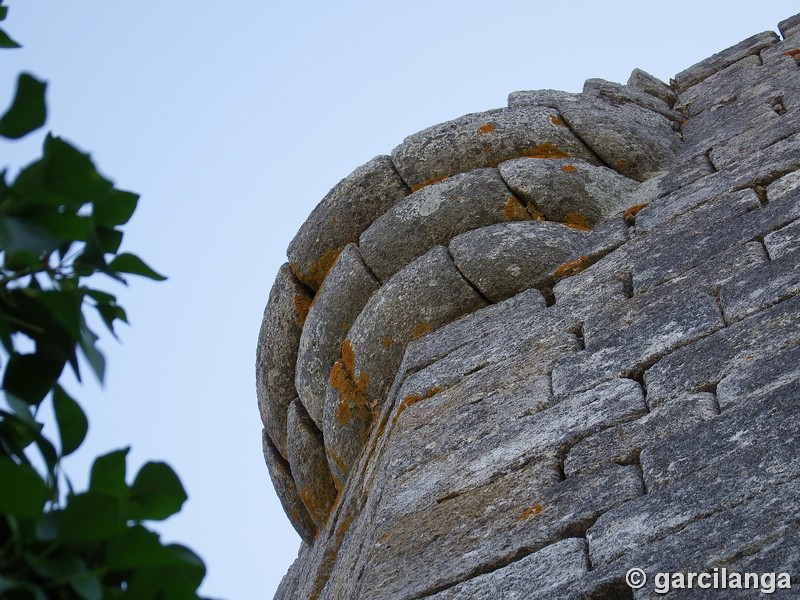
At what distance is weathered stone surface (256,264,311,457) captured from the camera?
4734 mm

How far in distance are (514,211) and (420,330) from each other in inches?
24.4

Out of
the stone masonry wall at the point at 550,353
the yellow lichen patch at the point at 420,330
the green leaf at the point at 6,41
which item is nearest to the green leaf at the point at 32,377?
the green leaf at the point at 6,41

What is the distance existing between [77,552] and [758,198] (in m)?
3.26

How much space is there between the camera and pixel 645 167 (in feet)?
15.9

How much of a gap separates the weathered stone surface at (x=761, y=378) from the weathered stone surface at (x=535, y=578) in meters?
0.54

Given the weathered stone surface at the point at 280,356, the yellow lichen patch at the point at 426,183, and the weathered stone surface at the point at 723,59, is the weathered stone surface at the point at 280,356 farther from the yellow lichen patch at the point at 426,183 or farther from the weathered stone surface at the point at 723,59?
the weathered stone surface at the point at 723,59

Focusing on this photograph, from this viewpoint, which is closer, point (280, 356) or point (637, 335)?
point (637, 335)

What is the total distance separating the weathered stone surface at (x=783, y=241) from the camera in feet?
11.0

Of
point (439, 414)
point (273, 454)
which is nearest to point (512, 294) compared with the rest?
point (439, 414)

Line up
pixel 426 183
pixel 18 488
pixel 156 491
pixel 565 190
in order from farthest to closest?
pixel 426 183, pixel 565 190, pixel 156 491, pixel 18 488

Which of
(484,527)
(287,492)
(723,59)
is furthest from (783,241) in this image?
(723,59)

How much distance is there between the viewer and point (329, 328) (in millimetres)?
4438

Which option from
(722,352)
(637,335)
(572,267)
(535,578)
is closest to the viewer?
(535,578)

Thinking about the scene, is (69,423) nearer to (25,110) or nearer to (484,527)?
(25,110)
